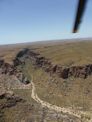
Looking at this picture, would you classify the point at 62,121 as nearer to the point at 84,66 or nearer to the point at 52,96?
the point at 52,96

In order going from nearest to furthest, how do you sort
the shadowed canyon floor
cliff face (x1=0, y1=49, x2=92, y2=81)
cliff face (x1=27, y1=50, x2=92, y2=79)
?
the shadowed canyon floor
cliff face (x1=27, y1=50, x2=92, y2=79)
cliff face (x1=0, y1=49, x2=92, y2=81)

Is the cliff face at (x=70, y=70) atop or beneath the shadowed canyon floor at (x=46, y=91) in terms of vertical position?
atop

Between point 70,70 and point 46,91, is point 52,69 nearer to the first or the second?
point 70,70

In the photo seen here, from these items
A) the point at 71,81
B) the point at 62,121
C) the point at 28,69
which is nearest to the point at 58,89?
the point at 71,81

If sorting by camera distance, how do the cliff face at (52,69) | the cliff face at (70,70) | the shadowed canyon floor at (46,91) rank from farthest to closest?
the cliff face at (52,69), the cliff face at (70,70), the shadowed canyon floor at (46,91)

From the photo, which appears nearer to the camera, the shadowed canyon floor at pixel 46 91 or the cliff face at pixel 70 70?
the shadowed canyon floor at pixel 46 91

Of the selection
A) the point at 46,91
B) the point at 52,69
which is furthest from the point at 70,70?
the point at 46,91

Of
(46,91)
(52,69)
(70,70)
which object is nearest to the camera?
(46,91)

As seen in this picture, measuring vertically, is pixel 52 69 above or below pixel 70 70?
below

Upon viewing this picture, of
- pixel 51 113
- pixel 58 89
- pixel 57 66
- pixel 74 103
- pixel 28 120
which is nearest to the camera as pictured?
pixel 28 120

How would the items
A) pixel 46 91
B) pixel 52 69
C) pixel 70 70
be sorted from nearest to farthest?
pixel 46 91, pixel 70 70, pixel 52 69

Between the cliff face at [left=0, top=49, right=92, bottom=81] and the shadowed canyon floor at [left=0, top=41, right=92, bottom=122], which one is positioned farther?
A: the cliff face at [left=0, top=49, right=92, bottom=81]
